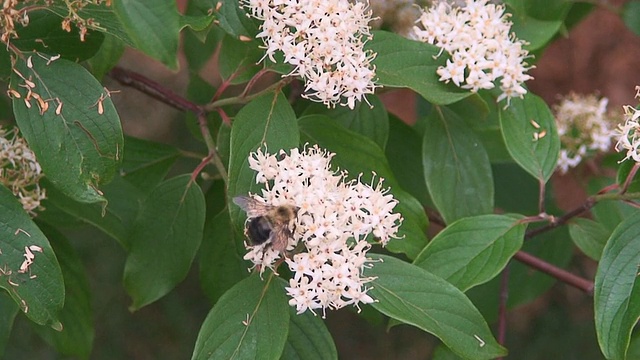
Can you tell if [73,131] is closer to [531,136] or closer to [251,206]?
[251,206]

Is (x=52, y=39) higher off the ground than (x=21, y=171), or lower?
higher

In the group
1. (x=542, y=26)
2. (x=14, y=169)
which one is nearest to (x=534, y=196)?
(x=542, y=26)

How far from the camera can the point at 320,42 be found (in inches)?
46.6

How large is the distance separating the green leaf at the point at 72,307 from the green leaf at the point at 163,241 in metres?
0.18

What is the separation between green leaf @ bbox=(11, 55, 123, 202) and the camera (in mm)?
1089

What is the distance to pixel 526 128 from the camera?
4.74ft

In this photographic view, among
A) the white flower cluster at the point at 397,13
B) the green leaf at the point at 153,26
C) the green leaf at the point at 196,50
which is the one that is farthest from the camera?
the green leaf at the point at 196,50

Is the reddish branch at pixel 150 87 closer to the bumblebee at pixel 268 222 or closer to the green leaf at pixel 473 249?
the bumblebee at pixel 268 222

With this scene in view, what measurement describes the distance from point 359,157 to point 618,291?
45cm

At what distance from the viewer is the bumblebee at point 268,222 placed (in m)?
1.08

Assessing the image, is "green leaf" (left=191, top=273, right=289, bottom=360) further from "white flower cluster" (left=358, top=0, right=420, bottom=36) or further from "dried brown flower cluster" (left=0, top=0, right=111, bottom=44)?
"white flower cluster" (left=358, top=0, right=420, bottom=36)

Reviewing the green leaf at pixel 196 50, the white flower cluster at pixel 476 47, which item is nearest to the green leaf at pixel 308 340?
the white flower cluster at pixel 476 47

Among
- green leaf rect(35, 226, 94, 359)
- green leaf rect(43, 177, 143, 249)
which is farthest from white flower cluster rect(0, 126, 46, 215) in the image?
green leaf rect(35, 226, 94, 359)

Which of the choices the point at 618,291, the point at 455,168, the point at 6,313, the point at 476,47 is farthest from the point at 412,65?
the point at 6,313
